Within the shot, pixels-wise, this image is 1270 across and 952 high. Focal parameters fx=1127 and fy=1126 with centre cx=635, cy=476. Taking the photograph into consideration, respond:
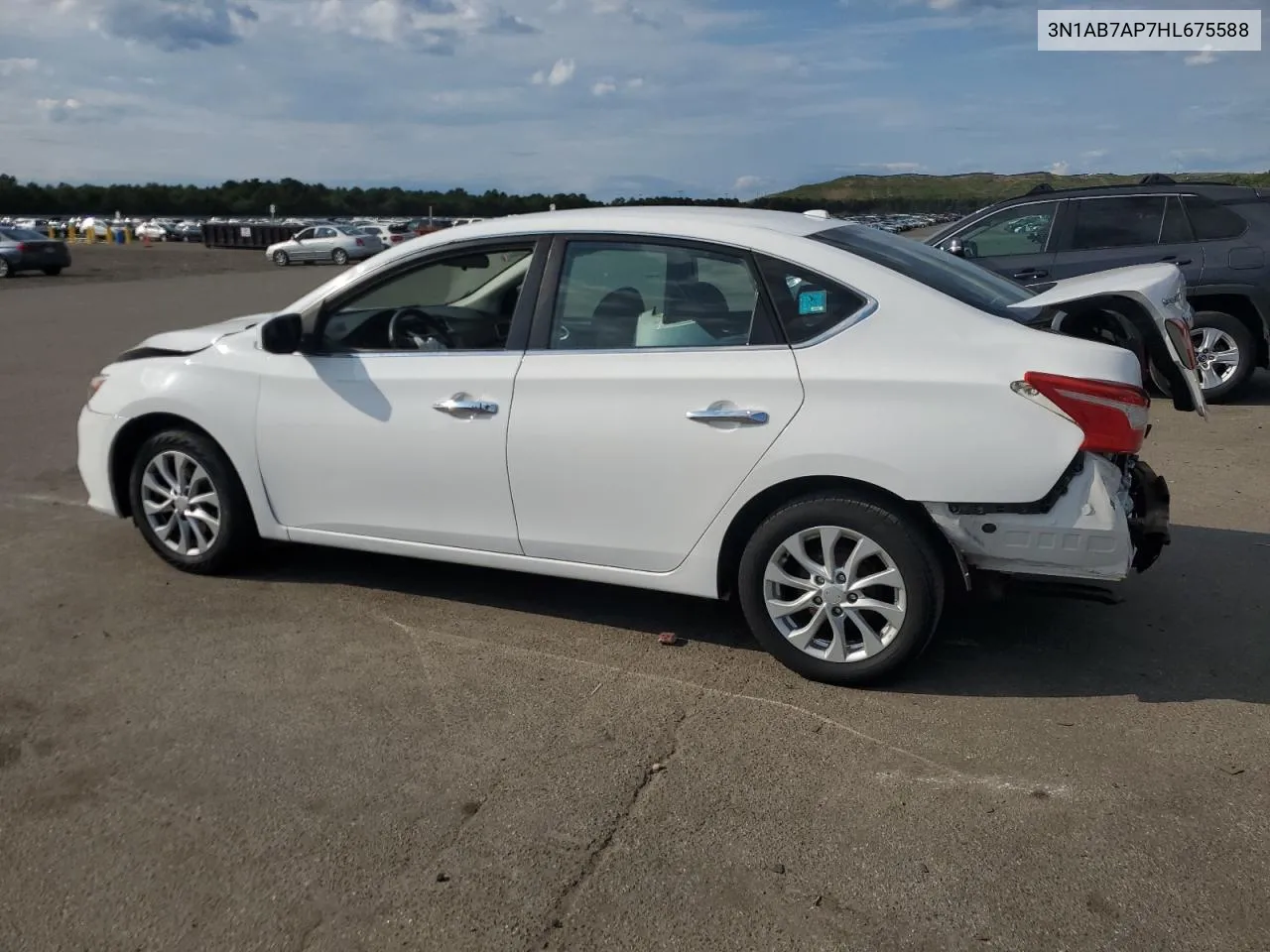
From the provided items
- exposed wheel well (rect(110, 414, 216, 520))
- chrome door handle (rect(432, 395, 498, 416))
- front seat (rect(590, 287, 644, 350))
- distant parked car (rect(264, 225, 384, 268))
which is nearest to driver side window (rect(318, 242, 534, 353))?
chrome door handle (rect(432, 395, 498, 416))

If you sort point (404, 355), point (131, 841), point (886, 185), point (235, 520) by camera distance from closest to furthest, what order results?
1. point (131, 841)
2. point (404, 355)
3. point (235, 520)
4. point (886, 185)

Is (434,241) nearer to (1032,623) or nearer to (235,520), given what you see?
(235,520)

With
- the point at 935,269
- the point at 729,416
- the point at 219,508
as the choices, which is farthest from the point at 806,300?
the point at 219,508

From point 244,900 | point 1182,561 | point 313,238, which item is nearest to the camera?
point 244,900

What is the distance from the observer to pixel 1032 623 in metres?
4.77

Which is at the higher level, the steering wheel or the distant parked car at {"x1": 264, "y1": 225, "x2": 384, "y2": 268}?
the distant parked car at {"x1": 264, "y1": 225, "x2": 384, "y2": 268}

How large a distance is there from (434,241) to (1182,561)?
389 centimetres

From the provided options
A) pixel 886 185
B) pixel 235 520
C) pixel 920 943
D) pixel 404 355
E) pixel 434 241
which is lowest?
pixel 920 943

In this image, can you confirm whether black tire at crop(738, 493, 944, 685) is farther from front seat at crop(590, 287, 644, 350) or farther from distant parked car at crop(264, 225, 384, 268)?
distant parked car at crop(264, 225, 384, 268)

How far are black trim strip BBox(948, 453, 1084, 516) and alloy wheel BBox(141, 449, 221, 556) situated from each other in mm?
3303

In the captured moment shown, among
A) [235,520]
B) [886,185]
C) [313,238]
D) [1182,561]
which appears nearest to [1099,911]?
[1182,561]

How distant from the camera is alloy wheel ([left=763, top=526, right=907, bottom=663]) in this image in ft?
13.2

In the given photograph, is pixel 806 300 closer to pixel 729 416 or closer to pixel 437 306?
pixel 729 416

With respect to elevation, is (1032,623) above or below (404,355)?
below
